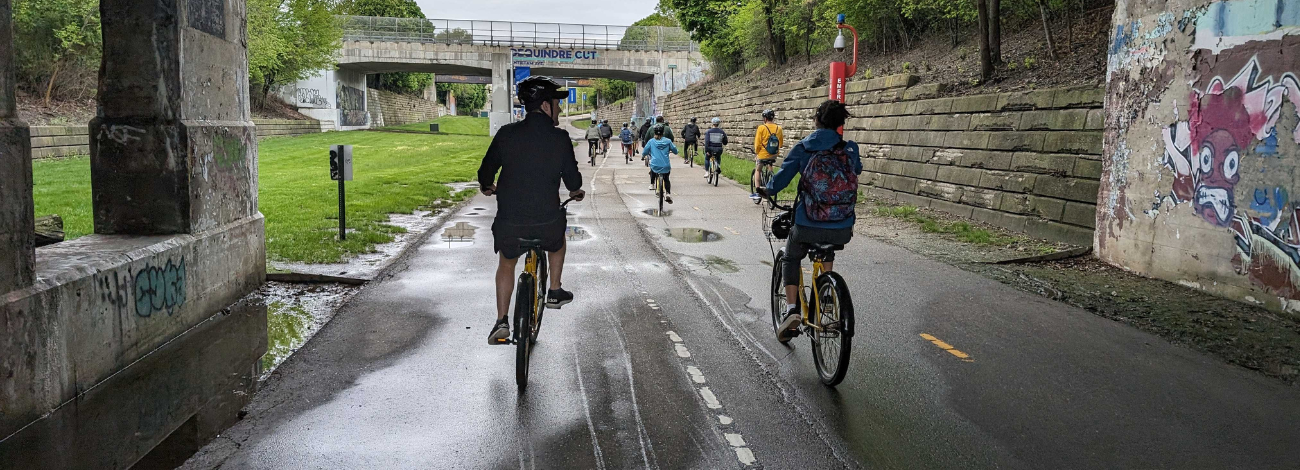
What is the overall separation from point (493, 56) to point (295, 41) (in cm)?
1357

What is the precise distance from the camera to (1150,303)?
327 inches

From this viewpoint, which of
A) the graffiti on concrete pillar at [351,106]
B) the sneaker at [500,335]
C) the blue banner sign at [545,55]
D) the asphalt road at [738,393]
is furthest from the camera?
the graffiti on concrete pillar at [351,106]

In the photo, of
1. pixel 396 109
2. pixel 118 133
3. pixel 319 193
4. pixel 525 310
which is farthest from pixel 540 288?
pixel 396 109

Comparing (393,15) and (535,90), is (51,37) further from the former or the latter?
(393,15)

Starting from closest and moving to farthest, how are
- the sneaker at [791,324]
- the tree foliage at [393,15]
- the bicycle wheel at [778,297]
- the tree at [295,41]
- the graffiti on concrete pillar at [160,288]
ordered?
the sneaker at [791,324]
the graffiti on concrete pillar at [160,288]
the bicycle wheel at [778,297]
the tree at [295,41]
the tree foliage at [393,15]

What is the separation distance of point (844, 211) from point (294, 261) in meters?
6.75

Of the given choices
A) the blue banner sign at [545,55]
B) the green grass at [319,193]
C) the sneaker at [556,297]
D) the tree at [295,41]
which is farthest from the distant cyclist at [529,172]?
the blue banner sign at [545,55]

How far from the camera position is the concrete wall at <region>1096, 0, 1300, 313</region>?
304 inches

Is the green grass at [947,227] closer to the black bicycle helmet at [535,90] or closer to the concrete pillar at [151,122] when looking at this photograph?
the black bicycle helmet at [535,90]

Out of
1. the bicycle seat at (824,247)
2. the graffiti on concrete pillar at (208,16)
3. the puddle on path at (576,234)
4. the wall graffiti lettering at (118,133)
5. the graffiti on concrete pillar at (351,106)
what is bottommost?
the puddle on path at (576,234)

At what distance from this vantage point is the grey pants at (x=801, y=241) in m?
5.97

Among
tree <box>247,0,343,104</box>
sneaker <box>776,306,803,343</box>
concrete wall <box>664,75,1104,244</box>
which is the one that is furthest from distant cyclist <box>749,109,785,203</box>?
tree <box>247,0,343,104</box>

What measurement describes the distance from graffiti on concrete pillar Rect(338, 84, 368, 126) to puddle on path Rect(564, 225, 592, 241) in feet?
171

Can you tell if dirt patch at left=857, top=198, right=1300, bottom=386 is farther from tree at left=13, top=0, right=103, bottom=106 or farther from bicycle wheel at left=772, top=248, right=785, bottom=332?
tree at left=13, top=0, right=103, bottom=106
